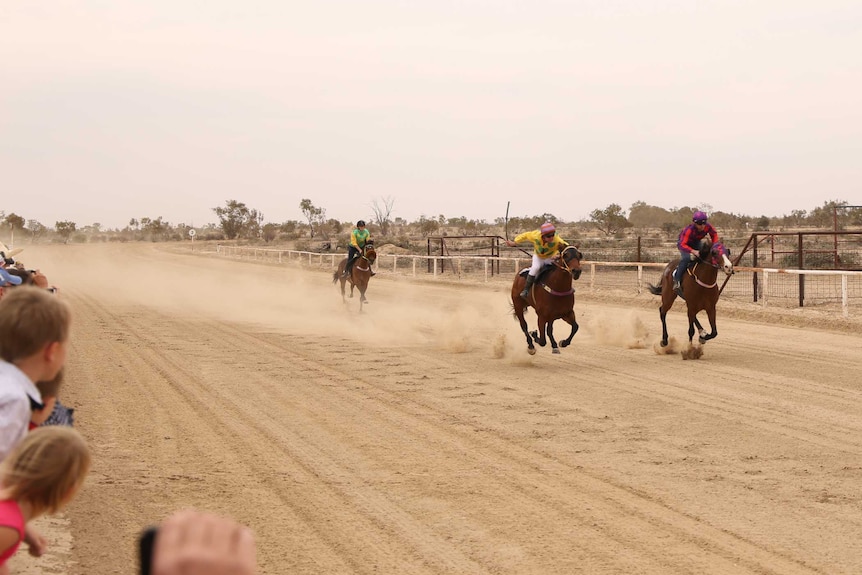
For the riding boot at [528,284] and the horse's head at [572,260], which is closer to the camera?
the horse's head at [572,260]

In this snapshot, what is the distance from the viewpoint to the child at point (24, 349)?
3.18m

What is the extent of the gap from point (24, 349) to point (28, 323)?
0.12m

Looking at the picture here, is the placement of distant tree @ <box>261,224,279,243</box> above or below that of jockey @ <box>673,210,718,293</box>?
above

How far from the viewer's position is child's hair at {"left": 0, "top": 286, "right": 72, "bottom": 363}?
10.4 feet

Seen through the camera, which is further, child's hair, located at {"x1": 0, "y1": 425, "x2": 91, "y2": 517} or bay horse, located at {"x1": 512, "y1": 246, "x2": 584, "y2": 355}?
bay horse, located at {"x1": 512, "y1": 246, "x2": 584, "y2": 355}

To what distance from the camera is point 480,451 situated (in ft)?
26.3

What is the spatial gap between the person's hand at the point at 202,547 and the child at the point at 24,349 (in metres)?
2.12

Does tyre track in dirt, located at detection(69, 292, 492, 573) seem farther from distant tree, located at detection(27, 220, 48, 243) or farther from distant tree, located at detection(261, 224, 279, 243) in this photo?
distant tree, located at detection(27, 220, 48, 243)

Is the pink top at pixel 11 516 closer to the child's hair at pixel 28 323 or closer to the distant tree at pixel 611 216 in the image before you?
the child's hair at pixel 28 323

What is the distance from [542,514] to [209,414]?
4.59m

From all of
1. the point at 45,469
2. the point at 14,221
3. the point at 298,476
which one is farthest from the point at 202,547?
the point at 14,221

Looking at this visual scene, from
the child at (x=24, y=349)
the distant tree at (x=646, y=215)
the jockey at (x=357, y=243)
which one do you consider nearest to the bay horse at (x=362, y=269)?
the jockey at (x=357, y=243)

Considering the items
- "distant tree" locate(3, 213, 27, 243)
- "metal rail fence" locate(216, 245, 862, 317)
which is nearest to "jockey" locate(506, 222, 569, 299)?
"metal rail fence" locate(216, 245, 862, 317)

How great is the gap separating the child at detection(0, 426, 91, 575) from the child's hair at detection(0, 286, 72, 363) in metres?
0.63
